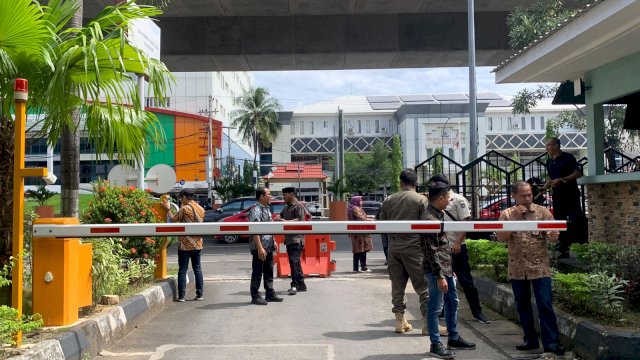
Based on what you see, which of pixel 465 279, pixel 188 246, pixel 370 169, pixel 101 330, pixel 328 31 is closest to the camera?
pixel 101 330

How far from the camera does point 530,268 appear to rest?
633 centimetres

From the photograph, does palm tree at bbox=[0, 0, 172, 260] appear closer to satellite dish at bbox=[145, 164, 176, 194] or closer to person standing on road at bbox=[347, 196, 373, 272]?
satellite dish at bbox=[145, 164, 176, 194]

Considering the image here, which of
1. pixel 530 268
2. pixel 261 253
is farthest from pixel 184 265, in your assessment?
pixel 530 268

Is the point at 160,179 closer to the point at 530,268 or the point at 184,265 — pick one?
the point at 184,265

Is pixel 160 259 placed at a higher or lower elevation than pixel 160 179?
lower

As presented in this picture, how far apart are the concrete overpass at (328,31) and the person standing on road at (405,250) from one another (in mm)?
10461

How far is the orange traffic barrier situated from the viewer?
1297cm

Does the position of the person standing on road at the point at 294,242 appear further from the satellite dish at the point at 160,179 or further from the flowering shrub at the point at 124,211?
the satellite dish at the point at 160,179

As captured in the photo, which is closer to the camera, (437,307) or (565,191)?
(437,307)

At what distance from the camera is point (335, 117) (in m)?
82.1

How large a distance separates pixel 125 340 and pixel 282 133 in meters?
74.8

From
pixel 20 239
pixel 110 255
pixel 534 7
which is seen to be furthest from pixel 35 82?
pixel 534 7

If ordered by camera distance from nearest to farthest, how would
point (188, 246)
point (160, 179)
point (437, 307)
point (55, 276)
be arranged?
point (55, 276)
point (437, 307)
point (188, 246)
point (160, 179)

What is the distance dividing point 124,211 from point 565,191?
276 inches
